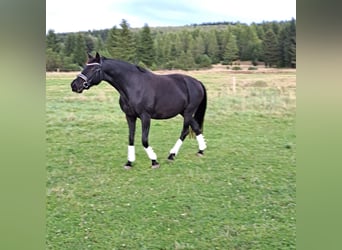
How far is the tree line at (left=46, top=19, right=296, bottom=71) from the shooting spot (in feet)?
9.12

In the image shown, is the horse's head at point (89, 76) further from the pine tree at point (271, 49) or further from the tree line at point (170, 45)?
the pine tree at point (271, 49)

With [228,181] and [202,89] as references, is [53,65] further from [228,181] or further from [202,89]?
[228,181]

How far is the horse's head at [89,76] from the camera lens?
2.81 m

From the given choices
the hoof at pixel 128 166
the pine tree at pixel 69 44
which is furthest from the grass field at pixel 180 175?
the pine tree at pixel 69 44

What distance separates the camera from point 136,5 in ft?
9.14

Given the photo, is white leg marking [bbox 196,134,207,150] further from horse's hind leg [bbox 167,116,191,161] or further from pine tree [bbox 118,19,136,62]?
pine tree [bbox 118,19,136,62]

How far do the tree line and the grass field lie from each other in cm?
11

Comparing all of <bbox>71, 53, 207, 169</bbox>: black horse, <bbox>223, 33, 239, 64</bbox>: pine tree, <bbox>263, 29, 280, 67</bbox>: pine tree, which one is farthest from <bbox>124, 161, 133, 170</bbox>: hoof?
<bbox>263, 29, 280, 67</bbox>: pine tree

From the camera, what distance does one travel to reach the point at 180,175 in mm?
2832

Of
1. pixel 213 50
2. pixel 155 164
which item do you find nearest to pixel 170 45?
pixel 213 50

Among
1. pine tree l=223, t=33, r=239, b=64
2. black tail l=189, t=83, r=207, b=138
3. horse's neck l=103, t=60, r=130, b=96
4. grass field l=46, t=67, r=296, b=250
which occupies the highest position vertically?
pine tree l=223, t=33, r=239, b=64

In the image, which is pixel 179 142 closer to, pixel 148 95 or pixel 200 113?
pixel 200 113
